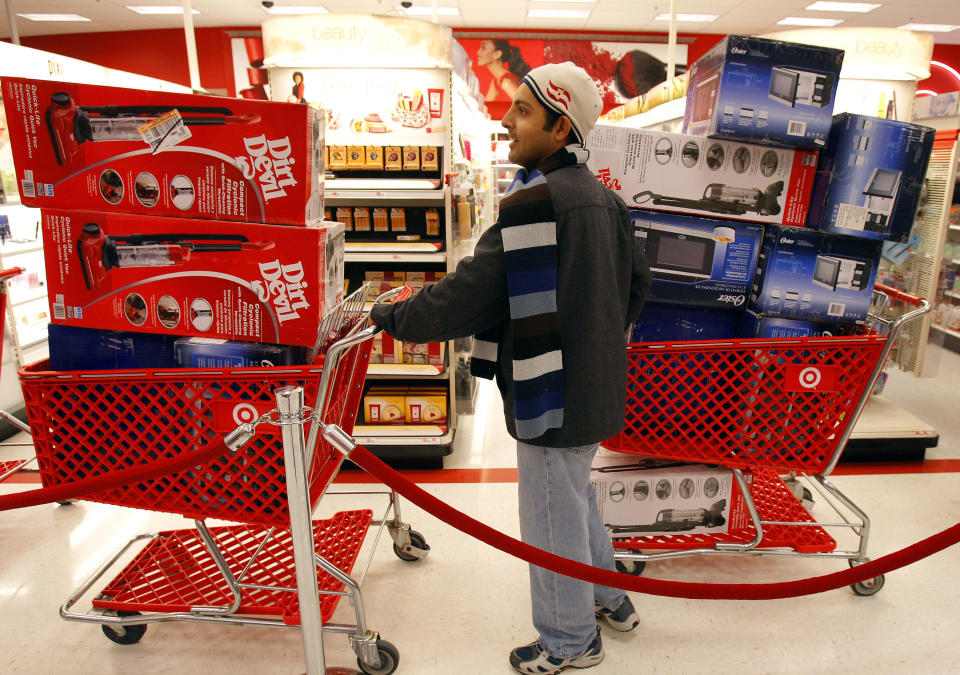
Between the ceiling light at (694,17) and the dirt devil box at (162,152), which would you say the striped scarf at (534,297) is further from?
the ceiling light at (694,17)

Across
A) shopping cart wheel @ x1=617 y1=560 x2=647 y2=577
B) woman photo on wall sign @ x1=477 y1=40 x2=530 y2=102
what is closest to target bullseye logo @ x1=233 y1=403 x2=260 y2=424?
shopping cart wheel @ x1=617 y1=560 x2=647 y2=577

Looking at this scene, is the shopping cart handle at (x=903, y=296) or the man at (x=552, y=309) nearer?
the man at (x=552, y=309)

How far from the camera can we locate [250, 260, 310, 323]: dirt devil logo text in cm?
179

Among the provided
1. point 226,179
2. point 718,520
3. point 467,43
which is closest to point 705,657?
point 718,520

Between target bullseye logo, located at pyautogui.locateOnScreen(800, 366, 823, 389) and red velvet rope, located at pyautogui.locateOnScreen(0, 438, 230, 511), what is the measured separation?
188 cm

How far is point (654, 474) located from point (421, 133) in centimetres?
219

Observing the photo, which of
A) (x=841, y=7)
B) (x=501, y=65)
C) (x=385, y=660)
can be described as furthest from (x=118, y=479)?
(x=841, y=7)

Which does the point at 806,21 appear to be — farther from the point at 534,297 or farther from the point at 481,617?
the point at 481,617

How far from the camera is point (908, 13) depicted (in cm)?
1038

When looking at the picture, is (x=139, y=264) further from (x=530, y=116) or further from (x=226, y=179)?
(x=530, y=116)

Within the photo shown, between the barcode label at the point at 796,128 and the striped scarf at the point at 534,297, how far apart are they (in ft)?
2.84

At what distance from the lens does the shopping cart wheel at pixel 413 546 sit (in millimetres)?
2637

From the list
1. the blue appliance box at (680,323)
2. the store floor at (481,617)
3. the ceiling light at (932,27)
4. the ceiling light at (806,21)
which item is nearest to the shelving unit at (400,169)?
the store floor at (481,617)

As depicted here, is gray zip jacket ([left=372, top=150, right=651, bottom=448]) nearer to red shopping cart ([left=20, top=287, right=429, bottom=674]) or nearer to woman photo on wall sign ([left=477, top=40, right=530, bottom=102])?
red shopping cart ([left=20, top=287, right=429, bottom=674])
